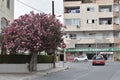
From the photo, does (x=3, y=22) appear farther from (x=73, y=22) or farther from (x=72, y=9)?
(x=72, y=9)

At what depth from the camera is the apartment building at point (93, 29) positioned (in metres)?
91.3

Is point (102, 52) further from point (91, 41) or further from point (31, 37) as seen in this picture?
point (31, 37)

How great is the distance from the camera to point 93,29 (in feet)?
301

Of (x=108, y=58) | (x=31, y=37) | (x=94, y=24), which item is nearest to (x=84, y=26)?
(x=94, y=24)

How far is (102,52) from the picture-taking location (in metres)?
91.8

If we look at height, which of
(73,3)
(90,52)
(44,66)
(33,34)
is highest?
(73,3)

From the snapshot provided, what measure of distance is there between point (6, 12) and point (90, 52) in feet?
168

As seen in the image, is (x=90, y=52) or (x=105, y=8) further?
(x=105, y=8)

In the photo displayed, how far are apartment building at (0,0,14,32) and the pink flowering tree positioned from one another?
15.9 ft

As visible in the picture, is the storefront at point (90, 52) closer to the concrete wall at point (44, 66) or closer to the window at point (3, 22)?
the concrete wall at point (44, 66)

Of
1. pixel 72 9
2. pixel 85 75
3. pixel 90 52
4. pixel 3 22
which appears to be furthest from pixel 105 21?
pixel 85 75

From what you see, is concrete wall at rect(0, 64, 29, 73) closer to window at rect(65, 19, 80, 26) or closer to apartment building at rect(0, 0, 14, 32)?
apartment building at rect(0, 0, 14, 32)

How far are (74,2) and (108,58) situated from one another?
15.5 meters

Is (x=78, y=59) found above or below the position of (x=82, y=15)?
below
